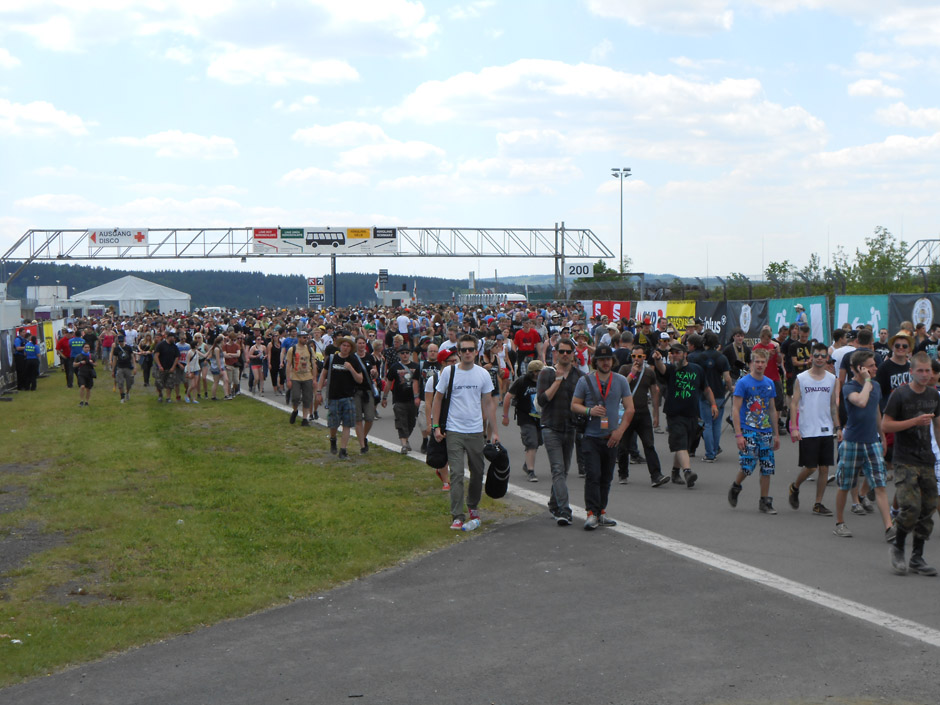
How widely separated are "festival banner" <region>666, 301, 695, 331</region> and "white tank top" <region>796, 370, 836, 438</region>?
17999 millimetres

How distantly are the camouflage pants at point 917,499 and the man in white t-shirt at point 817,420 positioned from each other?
203 cm

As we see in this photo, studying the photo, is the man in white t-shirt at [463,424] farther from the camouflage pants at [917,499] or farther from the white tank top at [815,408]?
the camouflage pants at [917,499]

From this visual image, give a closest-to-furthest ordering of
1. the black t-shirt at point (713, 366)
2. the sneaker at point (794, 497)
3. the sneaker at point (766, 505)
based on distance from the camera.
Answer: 1. the sneaker at point (766, 505)
2. the sneaker at point (794, 497)
3. the black t-shirt at point (713, 366)

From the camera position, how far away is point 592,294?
43656 millimetres

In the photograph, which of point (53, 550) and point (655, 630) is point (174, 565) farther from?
point (655, 630)

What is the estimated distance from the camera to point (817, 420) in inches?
378

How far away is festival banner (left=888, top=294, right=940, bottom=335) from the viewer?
19547mm

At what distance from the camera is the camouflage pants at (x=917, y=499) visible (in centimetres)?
743

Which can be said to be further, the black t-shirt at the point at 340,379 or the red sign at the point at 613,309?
the red sign at the point at 613,309

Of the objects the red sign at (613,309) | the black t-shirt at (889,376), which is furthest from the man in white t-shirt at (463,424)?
the red sign at (613,309)

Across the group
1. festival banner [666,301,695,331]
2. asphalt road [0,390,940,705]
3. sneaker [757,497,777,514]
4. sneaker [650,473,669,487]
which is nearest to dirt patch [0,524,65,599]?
asphalt road [0,390,940,705]

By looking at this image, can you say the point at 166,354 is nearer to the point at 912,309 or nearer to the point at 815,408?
the point at 912,309

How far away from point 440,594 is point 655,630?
5.65 feet

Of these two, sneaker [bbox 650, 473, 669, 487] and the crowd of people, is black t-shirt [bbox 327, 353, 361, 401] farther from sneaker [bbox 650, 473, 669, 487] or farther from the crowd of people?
sneaker [bbox 650, 473, 669, 487]
